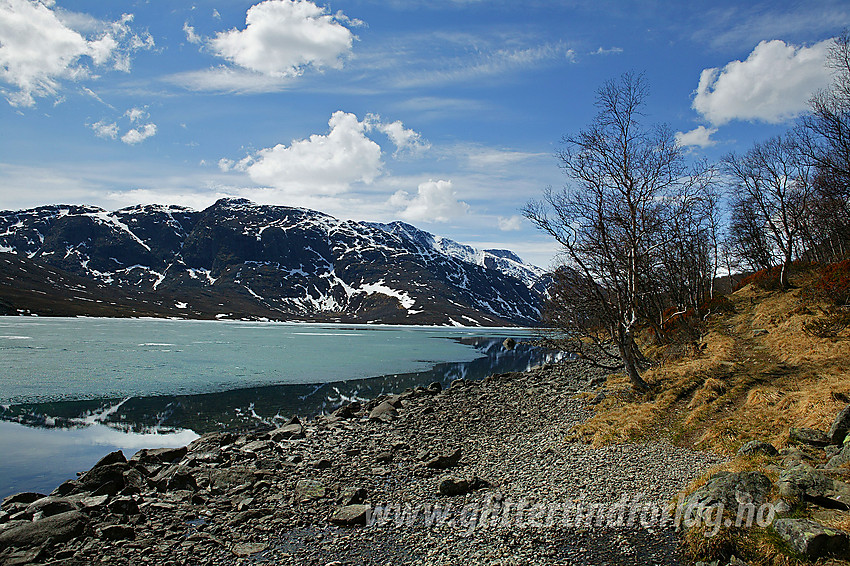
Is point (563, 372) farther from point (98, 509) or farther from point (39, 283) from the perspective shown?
point (39, 283)

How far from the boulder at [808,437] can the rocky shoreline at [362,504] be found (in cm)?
196

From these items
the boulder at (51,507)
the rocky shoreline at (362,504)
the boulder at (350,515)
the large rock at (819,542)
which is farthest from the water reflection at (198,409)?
the large rock at (819,542)

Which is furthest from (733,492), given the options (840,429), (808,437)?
(840,429)

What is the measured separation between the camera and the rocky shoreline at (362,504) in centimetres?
859

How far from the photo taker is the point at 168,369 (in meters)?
41.3

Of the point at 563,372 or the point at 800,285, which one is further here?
the point at 563,372

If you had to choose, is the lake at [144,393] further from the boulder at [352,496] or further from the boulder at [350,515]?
the boulder at [350,515]

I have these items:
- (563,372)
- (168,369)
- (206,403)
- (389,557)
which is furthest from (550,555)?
(168,369)

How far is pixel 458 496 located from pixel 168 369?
129 feet

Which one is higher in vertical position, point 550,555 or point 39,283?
point 39,283

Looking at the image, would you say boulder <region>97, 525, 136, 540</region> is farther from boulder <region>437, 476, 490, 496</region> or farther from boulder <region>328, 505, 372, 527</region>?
boulder <region>437, 476, 490, 496</region>

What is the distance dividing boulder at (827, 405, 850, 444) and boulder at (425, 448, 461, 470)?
31.0ft

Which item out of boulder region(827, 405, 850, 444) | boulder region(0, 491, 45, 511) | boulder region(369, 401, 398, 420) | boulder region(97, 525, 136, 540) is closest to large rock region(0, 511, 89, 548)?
boulder region(97, 525, 136, 540)

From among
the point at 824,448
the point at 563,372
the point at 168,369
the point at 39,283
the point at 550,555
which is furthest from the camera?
the point at 39,283
